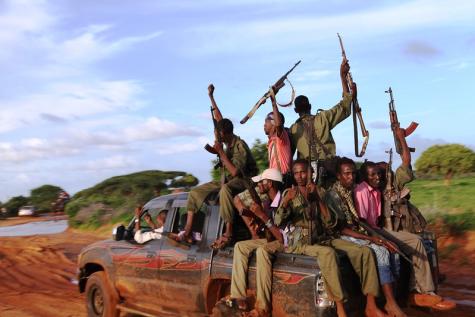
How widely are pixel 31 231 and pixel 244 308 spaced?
21416 mm

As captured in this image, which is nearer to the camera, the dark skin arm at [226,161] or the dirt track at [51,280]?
the dark skin arm at [226,161]

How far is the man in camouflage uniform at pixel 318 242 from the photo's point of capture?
4.71 metres

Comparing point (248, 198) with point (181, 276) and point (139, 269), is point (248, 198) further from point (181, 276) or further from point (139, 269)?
point (139, 269)

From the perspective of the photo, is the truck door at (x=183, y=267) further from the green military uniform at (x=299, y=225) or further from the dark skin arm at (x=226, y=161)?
the green military uniform at (x=299, y=225)

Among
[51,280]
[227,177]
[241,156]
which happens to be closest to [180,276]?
A: [227,177]

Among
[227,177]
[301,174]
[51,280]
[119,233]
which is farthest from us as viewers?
[51,280]

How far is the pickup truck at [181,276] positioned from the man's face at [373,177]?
4.37 ft

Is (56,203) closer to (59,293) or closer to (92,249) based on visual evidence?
(59,293)

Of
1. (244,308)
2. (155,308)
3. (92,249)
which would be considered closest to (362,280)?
(244,308)

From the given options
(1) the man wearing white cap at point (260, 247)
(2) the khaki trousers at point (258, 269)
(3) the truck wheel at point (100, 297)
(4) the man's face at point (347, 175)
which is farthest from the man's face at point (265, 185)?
(3) the truck wheel at point (100, 297)

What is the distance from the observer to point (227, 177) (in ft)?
21.1

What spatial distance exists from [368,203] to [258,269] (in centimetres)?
150

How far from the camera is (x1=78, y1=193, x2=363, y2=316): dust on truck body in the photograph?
4910mm

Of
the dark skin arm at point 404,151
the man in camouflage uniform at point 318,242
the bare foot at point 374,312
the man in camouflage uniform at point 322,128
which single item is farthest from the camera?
the man in camouflage uniform at point 322,128
